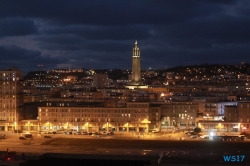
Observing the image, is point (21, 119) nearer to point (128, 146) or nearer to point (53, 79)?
point (128, 146)

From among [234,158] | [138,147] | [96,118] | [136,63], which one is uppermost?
[136,63]

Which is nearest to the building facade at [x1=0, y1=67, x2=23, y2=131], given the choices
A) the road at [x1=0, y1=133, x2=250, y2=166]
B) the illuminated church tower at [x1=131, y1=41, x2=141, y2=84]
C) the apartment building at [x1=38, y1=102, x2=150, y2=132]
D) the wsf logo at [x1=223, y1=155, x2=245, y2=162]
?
the apartment building at [x1=38, y1=102, x2=150, y2=132]

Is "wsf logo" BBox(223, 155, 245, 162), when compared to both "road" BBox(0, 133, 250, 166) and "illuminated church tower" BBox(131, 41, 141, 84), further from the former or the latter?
"illuminated church tower" BBox(131, 41, 141, 84)

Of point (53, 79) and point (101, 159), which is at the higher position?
point (53, 79)

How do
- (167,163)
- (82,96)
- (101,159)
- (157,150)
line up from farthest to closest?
(82,96), (157,150), (101,159), (167,163)

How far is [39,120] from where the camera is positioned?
61.3 m

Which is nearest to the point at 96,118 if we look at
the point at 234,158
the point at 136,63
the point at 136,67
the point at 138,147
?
the point at 138,147

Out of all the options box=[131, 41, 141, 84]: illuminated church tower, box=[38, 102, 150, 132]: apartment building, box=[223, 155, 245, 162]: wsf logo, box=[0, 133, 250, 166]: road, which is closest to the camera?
box=[223, 155, 245, 162]: wsf logo

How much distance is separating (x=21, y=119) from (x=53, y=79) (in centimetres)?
11945

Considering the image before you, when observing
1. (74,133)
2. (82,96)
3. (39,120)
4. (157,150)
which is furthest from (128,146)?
(82,96)

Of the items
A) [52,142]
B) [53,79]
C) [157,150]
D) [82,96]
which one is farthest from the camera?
[53,79]

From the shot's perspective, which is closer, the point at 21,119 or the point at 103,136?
the point at 103,136

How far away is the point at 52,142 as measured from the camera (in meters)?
50.6

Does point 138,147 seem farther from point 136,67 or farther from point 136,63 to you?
point 136,67
